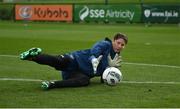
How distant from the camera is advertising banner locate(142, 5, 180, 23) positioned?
1768 inches

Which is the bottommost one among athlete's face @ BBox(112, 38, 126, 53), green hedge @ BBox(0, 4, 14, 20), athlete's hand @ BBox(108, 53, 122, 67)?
green hedge @ BBox(0, 4, 14, 20)

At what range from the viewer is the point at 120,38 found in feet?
39.2

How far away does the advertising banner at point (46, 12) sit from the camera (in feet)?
160

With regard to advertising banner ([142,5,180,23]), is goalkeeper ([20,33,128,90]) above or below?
above

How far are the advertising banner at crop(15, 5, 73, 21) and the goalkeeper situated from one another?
1442 inches

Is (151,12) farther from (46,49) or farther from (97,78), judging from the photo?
(97,78)

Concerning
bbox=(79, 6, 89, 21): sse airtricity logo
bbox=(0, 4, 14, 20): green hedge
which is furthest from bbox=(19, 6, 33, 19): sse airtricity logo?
bbox=(79, 6, 89, 21): sse airtricity logo

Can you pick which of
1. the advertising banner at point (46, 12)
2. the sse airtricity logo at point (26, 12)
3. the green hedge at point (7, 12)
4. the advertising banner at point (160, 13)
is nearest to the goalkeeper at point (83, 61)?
the advertising banner at point (160, 13)

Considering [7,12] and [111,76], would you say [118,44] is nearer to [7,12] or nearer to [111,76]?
[111,76]

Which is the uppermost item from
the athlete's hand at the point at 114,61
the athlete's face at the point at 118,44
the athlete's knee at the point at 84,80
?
the athlete's face at the point at 118,44

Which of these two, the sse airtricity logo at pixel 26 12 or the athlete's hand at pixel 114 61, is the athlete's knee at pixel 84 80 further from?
the sse airtricity logo at pixel 26 12

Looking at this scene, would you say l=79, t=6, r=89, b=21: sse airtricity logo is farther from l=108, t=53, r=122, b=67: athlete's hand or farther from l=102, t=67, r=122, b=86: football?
l=102, t=67, r=122, b=86: football

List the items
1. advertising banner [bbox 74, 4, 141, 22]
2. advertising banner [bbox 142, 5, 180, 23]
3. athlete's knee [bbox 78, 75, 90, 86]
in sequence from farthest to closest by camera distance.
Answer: advertising banner [bbox 74, 4, 141, 22] → advertising banner [bbox 142, 5, 180, 23] → athlete's knee [bbox 78, 75, 90, 86]

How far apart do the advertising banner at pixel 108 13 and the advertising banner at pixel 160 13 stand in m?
0.60
